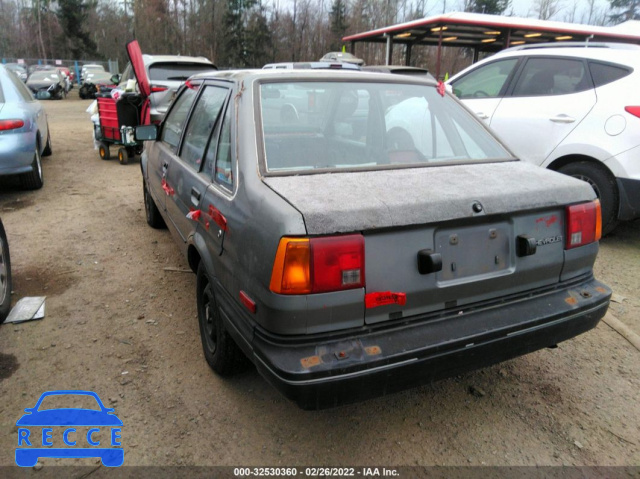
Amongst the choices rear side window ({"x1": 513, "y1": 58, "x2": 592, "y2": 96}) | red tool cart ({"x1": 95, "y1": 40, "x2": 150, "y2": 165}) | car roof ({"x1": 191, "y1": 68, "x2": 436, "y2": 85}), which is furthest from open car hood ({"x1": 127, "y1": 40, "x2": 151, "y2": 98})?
rear side window ({"x1": 513, "y1": 58, "x2": 592, "y2": 96})

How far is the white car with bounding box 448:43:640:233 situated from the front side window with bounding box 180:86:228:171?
275 cm

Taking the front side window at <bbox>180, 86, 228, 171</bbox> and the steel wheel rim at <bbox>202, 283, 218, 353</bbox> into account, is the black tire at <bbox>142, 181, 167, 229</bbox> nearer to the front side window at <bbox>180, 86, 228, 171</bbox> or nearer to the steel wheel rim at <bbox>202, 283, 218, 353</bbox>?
the front side window at <bbox>180, 86, 228, 171</bbox>

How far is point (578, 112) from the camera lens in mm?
4938

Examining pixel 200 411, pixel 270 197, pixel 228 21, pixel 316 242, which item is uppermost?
pixel 228 21

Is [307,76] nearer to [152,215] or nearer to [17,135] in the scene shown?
[152,215]

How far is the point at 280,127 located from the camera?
2.65 metres

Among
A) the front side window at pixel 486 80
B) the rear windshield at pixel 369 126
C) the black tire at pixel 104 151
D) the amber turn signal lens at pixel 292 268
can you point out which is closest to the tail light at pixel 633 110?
the front side window at pixel 486 80

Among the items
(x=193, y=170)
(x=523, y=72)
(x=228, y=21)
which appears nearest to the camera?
(x=193, y=170)

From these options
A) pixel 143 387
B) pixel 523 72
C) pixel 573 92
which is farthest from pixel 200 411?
pixel 523 72

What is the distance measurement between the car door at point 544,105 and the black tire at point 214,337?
3712 millimetres

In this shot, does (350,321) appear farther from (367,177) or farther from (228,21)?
(228,21)

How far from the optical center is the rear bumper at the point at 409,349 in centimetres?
191

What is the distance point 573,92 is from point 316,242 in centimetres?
442

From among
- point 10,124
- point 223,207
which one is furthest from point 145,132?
point 10,124
